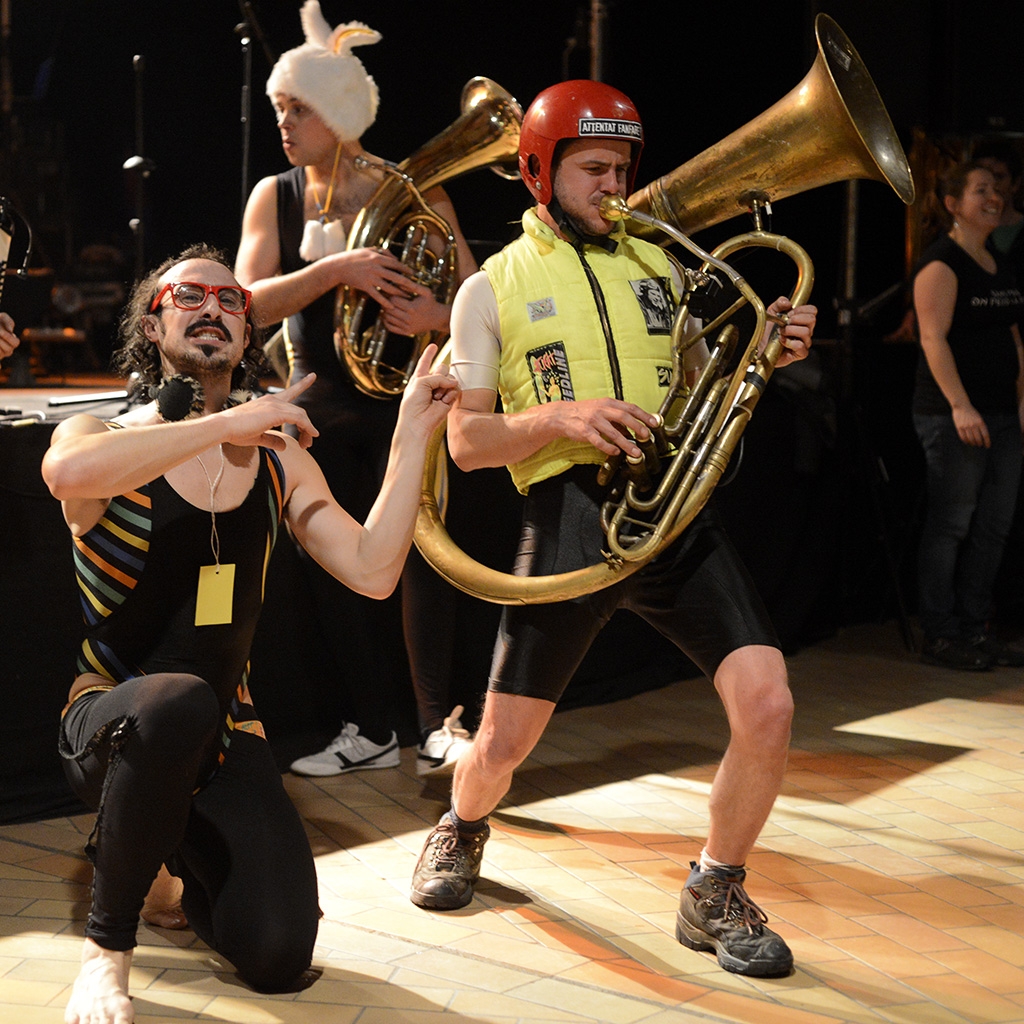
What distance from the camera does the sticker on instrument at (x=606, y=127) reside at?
299 cm

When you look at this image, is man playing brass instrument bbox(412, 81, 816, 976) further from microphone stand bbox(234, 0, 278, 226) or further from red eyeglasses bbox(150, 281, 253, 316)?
microphone stand bbox(234, 0, 278, 226)

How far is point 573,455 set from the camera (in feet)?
10.1

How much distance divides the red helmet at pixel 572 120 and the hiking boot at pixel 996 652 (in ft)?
11.6

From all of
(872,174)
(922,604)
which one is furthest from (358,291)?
(922,604)

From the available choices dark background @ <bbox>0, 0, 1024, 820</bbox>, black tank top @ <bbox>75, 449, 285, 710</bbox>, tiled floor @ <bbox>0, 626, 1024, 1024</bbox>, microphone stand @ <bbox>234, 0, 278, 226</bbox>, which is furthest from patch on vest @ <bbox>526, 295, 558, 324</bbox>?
microphone stand @ <bbox>234, 0, 278, 226</bbox>

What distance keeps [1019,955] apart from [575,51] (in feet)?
21.8

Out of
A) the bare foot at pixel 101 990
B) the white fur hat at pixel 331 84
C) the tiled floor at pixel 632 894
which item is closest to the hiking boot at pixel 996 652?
the tiled floor at pixel 632 894

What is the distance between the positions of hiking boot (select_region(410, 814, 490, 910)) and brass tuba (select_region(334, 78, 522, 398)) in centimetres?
144

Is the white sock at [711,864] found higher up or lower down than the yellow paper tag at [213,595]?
lower down

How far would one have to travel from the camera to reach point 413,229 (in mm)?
4215

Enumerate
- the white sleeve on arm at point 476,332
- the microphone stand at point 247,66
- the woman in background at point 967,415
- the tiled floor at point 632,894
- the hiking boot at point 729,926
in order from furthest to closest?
the woman in background at point 967,415
the microphone stand at point 247,66
the white sleeve on arm at point 476,332
the hiking boot at point 729,926
the tiled floor at point 632,894

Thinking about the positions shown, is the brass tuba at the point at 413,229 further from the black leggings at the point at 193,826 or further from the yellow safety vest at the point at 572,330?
the black leggings at the point at 193,826

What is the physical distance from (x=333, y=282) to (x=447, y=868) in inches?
66.9

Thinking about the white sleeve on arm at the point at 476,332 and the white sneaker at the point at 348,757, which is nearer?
the white sleeve on arm at the point at 476,332
